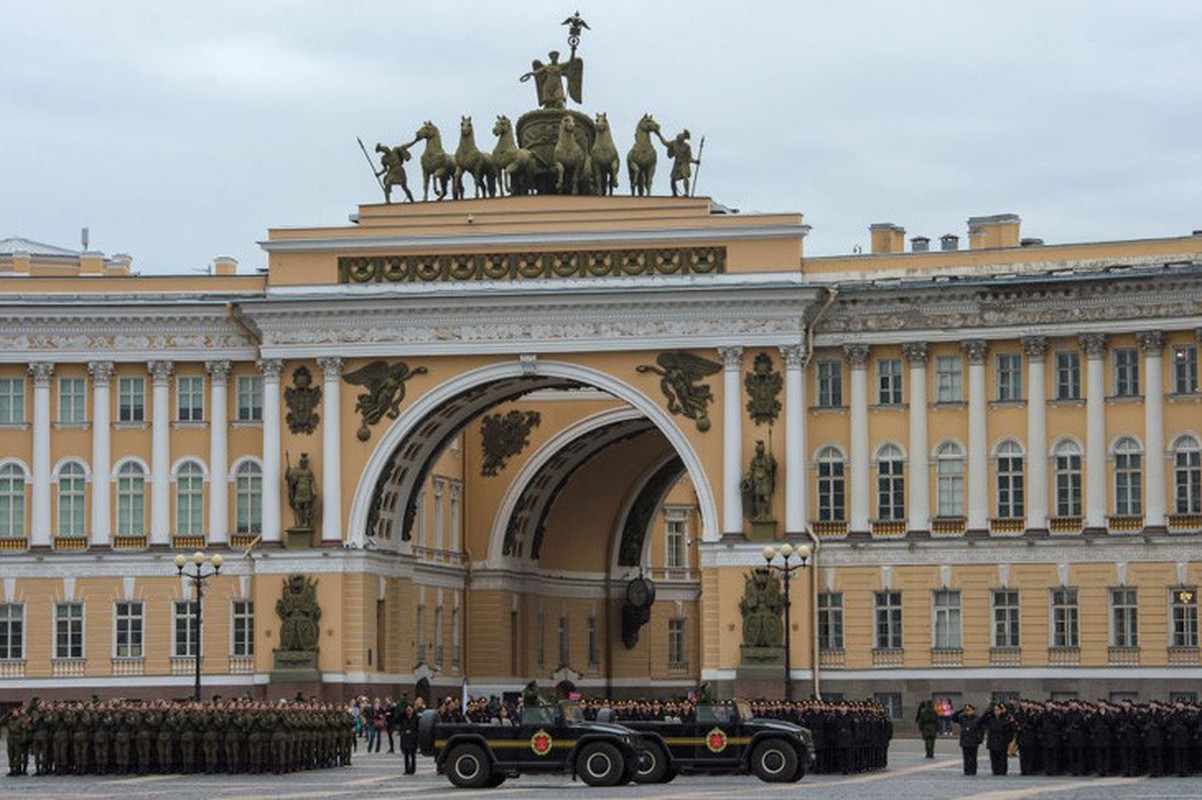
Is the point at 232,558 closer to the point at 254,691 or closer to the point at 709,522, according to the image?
the point at 254,691

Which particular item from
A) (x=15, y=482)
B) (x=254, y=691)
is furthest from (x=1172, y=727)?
(x=15, y=482)

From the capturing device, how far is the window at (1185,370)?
71.1 metres

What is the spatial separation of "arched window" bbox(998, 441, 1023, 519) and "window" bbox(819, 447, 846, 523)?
4.01 metres

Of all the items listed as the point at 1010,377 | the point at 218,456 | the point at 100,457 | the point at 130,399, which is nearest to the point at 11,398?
the point at 100,457

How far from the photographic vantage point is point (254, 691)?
245ft

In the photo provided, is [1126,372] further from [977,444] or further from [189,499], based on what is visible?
[189,499]

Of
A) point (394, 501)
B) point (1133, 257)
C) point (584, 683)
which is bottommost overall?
point (584, 683)

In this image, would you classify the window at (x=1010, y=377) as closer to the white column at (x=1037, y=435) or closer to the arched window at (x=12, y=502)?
the white column at (x=1037, y=435)

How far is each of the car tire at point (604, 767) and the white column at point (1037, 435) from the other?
25693 millimetres

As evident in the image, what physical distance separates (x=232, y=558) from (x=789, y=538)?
14.5m

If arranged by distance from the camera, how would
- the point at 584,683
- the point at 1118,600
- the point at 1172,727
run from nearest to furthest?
the point at 1172,727 → the point at 1118,600 → the point at 584,683

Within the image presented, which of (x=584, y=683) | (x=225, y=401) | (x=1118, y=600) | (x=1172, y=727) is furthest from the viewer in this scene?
(x=584, y=683)

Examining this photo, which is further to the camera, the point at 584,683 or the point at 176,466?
the point at 584,683

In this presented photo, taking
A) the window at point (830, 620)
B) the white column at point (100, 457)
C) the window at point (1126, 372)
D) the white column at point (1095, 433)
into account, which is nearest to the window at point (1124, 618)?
the white column at point (1095, 433)
